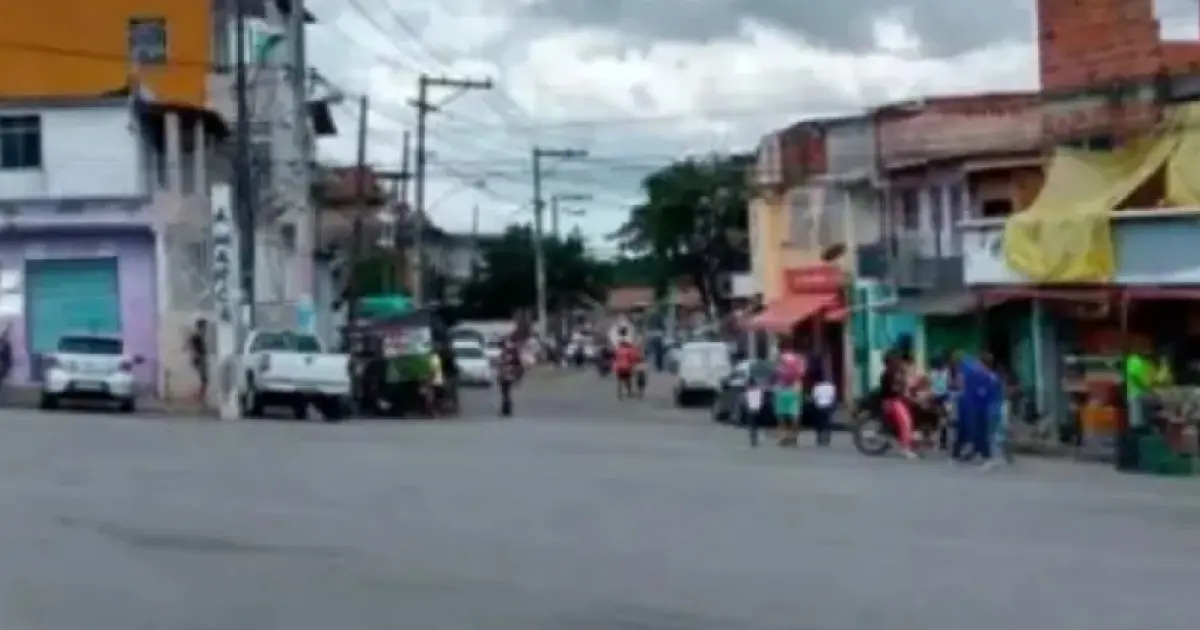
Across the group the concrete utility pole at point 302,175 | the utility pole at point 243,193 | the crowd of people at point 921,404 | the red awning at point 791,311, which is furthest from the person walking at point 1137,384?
the concrete utility pole at point 302,175

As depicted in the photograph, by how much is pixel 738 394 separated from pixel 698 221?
5363cm

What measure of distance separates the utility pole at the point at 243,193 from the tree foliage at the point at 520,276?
87.8m

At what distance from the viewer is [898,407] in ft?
132

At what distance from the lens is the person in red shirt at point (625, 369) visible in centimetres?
7706

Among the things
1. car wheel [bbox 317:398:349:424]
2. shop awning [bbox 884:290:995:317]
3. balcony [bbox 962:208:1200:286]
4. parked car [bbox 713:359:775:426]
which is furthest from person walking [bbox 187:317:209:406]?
balcony [bbox 962:208:1200:286]

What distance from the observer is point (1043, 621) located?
16.2 meters

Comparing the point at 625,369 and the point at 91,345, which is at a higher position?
the point at 91,345

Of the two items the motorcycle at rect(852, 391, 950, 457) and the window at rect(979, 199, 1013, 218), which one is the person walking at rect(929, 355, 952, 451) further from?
the window at rect(979, 199, 1013, 218)

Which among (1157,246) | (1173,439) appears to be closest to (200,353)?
(1157,246)

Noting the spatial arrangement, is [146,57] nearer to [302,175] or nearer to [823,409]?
[302,175]

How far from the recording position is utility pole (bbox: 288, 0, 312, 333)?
74312 mm

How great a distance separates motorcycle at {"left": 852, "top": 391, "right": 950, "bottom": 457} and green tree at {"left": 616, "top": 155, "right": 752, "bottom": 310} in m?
64.0

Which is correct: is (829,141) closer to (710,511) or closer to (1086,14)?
(1086,14)

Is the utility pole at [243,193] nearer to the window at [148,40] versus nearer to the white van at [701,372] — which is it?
the window at [148,40]
